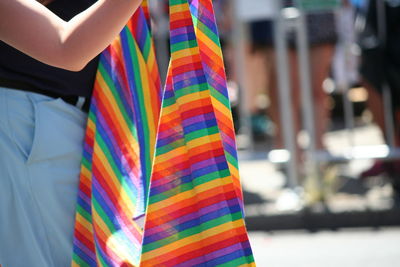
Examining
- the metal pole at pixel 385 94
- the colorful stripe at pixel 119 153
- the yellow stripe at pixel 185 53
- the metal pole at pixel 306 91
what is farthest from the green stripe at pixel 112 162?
the metal pole at pixel 385 94

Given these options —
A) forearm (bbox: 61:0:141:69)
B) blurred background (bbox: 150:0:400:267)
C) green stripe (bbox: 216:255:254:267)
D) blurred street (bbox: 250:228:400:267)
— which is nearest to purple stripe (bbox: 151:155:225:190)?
green stripe (bbox: 216:255:254:267)

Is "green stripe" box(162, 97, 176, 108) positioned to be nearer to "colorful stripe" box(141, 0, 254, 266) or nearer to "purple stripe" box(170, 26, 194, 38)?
"colorful stripe" box(141, 0, 254, 266)

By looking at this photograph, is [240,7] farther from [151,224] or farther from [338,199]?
[151,224]

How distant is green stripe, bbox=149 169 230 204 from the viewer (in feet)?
6.38

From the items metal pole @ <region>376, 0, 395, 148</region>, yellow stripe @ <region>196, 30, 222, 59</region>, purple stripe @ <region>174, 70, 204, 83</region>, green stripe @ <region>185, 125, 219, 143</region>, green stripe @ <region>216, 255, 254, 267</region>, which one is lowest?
metal pole @ <region>376, 0, 395, 148</region>

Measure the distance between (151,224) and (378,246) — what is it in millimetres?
3663

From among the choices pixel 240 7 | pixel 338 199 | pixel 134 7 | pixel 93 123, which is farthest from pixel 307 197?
pixel 134 7

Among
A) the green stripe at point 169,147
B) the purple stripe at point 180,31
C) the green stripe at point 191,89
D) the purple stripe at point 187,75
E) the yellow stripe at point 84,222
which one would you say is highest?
the purple stripe at point 180,31

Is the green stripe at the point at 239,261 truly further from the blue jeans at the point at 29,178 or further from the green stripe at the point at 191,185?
the blue jeans at the point at 29,178

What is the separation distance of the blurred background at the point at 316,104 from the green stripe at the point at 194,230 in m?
3.53

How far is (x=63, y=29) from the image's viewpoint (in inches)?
73.0

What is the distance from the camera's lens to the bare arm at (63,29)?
181 cm

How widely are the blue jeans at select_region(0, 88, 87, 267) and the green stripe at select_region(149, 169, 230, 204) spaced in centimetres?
32

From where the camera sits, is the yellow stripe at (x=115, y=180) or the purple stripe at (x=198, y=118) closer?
the purple stripe at (x=198, y=118)
